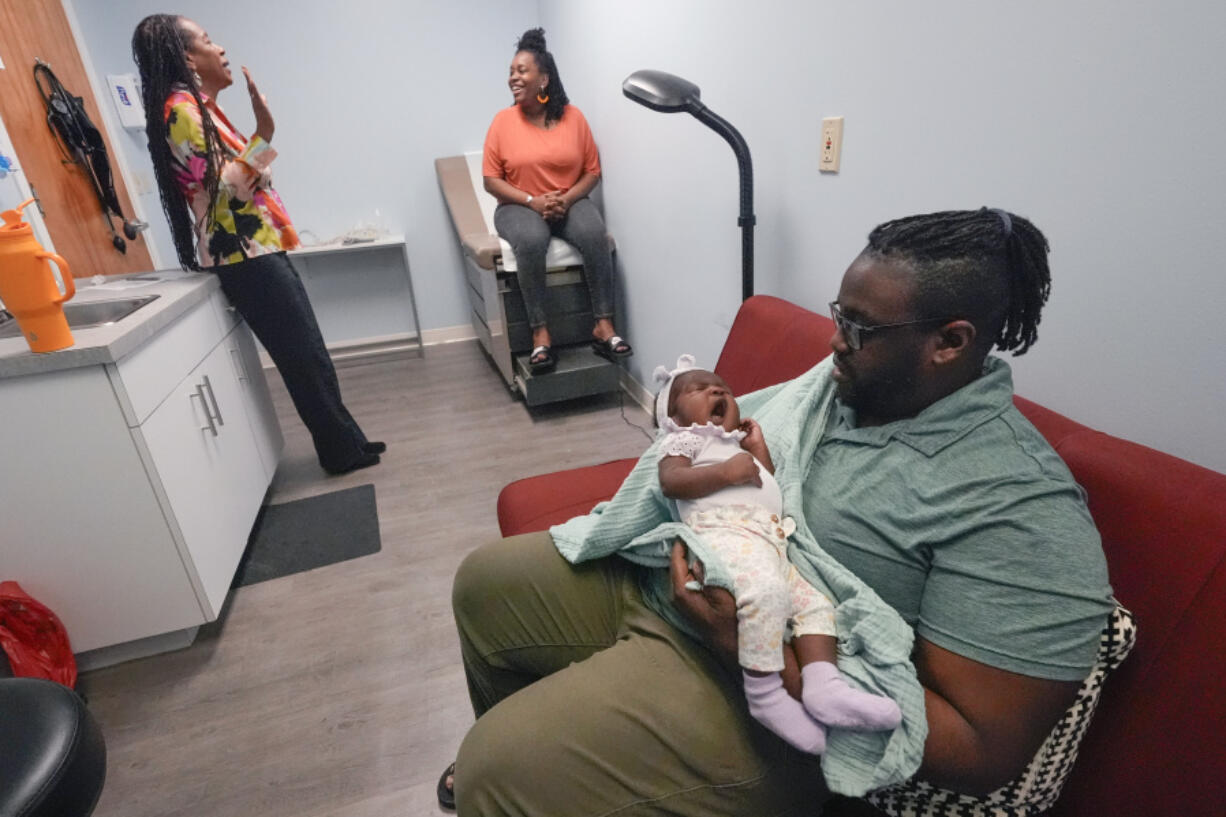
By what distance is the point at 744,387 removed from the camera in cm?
148

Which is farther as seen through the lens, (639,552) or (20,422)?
(20,422)

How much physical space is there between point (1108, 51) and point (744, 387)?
84cm

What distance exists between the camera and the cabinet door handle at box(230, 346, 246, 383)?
2.21 meters

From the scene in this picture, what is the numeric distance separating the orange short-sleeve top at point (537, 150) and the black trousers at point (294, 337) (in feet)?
3.68

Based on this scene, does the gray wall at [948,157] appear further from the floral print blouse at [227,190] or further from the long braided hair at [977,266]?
the floral print blouse at [227,190]

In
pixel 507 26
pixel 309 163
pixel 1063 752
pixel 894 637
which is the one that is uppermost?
pixel 507 26

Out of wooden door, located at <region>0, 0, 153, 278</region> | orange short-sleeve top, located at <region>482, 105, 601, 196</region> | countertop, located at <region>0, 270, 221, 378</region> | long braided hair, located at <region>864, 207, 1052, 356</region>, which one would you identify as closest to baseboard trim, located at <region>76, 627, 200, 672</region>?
countertop, located at <region>0, 270, 221, 378</region>

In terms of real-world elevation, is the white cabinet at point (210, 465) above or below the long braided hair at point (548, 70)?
below

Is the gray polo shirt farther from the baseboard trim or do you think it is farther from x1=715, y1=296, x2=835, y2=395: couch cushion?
the baseboard trim

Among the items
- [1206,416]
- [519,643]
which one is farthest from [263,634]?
[1206,416]


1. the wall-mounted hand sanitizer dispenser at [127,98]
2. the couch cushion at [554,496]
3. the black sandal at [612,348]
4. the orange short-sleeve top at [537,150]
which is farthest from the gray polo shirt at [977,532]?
the wall-mounted hand sanitizer dispenser at [127,98]

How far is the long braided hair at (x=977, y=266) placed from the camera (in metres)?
0.77

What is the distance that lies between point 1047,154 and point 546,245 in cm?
205

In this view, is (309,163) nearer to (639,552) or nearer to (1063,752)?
(639,552)
